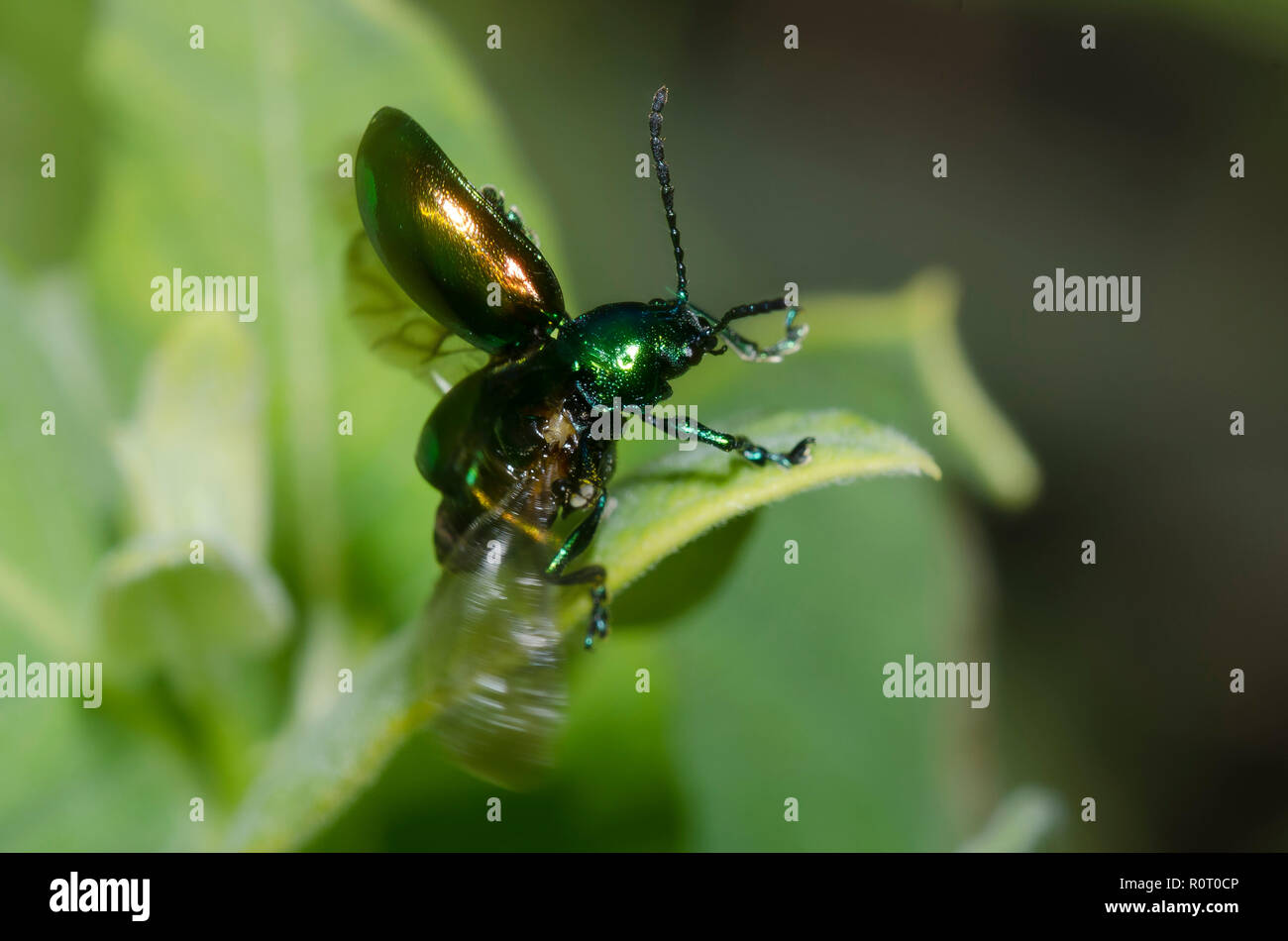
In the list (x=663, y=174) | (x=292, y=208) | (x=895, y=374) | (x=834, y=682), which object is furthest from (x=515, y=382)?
(x=834, y=682)

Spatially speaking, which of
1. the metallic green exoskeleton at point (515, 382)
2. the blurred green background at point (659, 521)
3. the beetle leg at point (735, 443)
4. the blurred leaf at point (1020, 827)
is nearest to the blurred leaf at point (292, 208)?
the blurred green background at point (659, 521)

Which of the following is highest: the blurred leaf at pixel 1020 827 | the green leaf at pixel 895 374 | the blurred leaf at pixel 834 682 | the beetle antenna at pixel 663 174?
the beetle antenna at pixel 663 174

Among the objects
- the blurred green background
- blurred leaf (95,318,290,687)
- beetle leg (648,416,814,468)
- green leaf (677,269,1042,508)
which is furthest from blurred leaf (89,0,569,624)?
green leaf (677,269,1042,508)

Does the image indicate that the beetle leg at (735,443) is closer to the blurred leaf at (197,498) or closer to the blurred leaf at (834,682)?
the blurred leaf at (834,682)

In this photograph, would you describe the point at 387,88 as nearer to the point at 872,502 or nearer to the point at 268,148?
the point at 268,148

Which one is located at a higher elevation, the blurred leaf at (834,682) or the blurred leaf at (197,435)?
the blurred leaf at (197,435)

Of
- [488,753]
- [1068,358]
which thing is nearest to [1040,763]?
[1068,358]
